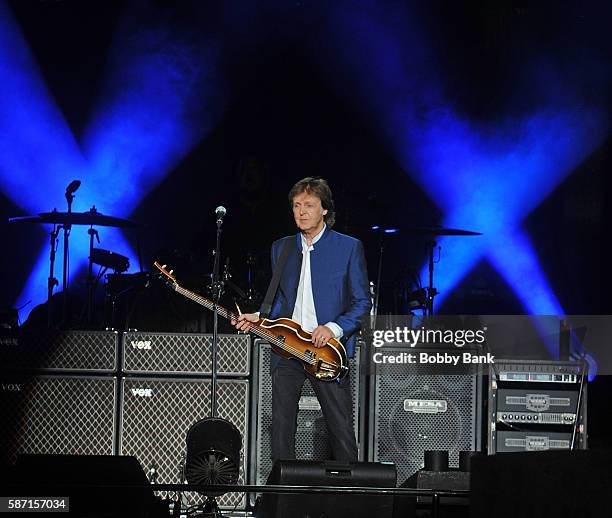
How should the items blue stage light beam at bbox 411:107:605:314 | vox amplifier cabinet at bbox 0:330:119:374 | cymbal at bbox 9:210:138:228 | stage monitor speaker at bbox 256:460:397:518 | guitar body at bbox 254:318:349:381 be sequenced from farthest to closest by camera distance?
blue stage light beam at bbox 411:107:605:314 → cymbal at bbox 9:210:138:228 → vox amplifier cabinet at bbox 0:330:119:374 → guitar body at bbox 254:318:349:381 → stage monitor speaker at bbox 256:460:397:518

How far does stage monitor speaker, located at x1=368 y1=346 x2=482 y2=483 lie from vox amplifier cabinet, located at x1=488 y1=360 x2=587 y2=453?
132mm

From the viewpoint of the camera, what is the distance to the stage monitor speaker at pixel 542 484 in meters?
2.40

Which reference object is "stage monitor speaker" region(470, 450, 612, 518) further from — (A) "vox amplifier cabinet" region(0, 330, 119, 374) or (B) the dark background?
(B) the dark background

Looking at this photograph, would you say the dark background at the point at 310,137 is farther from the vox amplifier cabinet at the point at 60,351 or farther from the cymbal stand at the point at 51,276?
the vox amplifier cabinet at the point at 60,351

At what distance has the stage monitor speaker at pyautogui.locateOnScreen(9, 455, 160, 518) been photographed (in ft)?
11.5

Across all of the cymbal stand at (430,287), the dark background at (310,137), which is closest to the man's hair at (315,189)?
the cymbal stand at (430,287)

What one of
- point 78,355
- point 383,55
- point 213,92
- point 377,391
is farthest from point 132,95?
point 377,391

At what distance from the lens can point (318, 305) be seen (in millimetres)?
5918

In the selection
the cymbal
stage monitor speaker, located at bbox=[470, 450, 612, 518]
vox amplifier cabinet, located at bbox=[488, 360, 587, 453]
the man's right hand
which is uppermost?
the cymbal

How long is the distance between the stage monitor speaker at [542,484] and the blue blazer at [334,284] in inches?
131

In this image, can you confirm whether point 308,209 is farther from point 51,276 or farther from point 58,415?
point 51,276

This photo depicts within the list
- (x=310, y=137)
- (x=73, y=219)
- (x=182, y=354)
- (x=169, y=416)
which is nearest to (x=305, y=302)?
(x=182, y=354)

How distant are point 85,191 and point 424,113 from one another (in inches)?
135

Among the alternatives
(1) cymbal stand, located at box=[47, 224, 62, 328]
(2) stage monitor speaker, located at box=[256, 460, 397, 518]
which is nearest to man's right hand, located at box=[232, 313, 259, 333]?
(2) stage monitor speaker, located at box=[256, 460, 397, 518]
